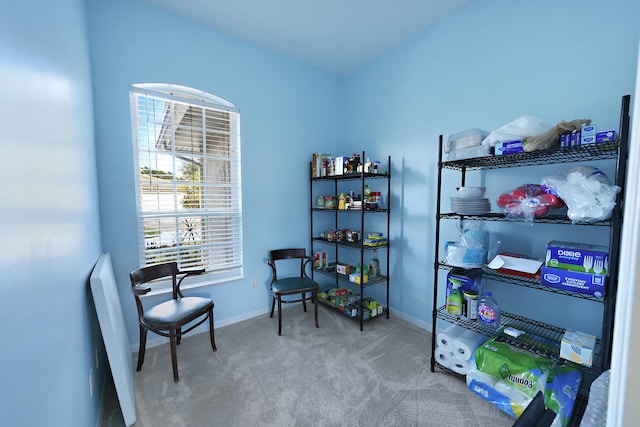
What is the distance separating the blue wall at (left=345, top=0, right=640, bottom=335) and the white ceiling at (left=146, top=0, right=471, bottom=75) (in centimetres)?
19

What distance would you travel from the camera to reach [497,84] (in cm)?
202

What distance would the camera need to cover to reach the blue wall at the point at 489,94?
1589mm

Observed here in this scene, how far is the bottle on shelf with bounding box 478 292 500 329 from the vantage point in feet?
5.64

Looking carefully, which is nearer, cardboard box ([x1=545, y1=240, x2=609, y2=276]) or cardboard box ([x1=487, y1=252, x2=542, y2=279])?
cardboard box ([x1=545, y1=240, x2=609, y2=276])

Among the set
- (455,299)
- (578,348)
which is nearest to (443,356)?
(455,299)

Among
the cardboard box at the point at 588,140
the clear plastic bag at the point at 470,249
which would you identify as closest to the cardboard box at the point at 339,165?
the clear plastic bag at the point at 470,249

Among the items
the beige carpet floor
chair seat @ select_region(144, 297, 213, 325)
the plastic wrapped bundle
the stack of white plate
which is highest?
the stack of white plate

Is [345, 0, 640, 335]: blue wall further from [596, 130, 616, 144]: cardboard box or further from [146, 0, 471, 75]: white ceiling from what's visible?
[596, 130, 616, 144]: cardboard box

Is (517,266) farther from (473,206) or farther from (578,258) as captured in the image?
(473,206)

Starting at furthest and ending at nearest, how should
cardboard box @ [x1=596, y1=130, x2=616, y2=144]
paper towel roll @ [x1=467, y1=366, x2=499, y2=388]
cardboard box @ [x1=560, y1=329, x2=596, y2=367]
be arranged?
paper towel roll @ [x1=467, y1=366, x2=499, y2=388], cardboard box @ [x1=560, y1=329, x2=596, y2=367], cardboard box @ [x1=596, y1=130, x2=616, y2=144]

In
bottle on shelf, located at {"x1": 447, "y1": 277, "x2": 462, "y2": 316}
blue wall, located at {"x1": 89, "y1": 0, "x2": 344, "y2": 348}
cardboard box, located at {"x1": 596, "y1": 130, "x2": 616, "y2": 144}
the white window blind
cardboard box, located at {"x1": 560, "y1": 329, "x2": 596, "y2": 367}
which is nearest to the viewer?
cardboard box, located at {"x1": 596, "y1": 130, "x2": 616, "y2": 144}

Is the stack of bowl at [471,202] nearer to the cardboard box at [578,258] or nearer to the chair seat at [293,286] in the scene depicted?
the cardboard box at [578,258]

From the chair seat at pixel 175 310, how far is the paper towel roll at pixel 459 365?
195cm

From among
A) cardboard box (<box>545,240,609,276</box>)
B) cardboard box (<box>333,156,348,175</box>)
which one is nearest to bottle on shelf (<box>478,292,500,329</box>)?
cardboard box (<box>545,240,609,276</box>)
